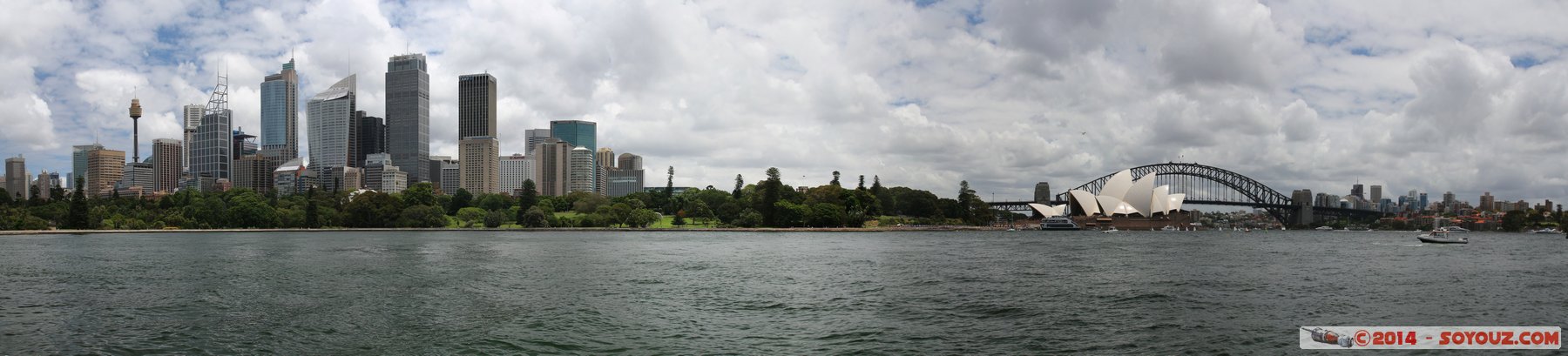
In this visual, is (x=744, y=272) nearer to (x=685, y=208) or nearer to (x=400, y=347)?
(x=400, y=347)

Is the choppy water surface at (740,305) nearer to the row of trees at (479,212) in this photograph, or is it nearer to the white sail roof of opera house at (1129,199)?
the row of trees at (479,212)

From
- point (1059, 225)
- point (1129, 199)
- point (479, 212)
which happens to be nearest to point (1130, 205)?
point (1129, 199)

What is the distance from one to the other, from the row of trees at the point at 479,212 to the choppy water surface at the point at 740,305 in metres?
102

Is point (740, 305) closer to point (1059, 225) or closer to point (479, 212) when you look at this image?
point (1059, 225)

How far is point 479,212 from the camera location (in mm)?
181000

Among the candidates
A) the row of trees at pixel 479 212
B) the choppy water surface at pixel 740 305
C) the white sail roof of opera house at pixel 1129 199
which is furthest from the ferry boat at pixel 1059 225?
the choppy water surface at pixel 740 305

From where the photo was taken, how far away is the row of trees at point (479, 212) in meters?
148

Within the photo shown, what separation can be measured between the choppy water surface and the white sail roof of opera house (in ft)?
422

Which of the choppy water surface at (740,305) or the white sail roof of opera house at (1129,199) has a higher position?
the white sail roof of opera house at (1129,199)

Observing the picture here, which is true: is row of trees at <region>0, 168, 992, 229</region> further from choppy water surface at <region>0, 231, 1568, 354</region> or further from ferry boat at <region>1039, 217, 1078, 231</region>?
choppy water surface at <region>0, 231, 1568, 354</region>

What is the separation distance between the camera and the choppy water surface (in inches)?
853

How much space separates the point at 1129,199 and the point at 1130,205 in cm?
129

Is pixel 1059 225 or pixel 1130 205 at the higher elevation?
pixel 1130 205

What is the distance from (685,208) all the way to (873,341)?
162 meters
